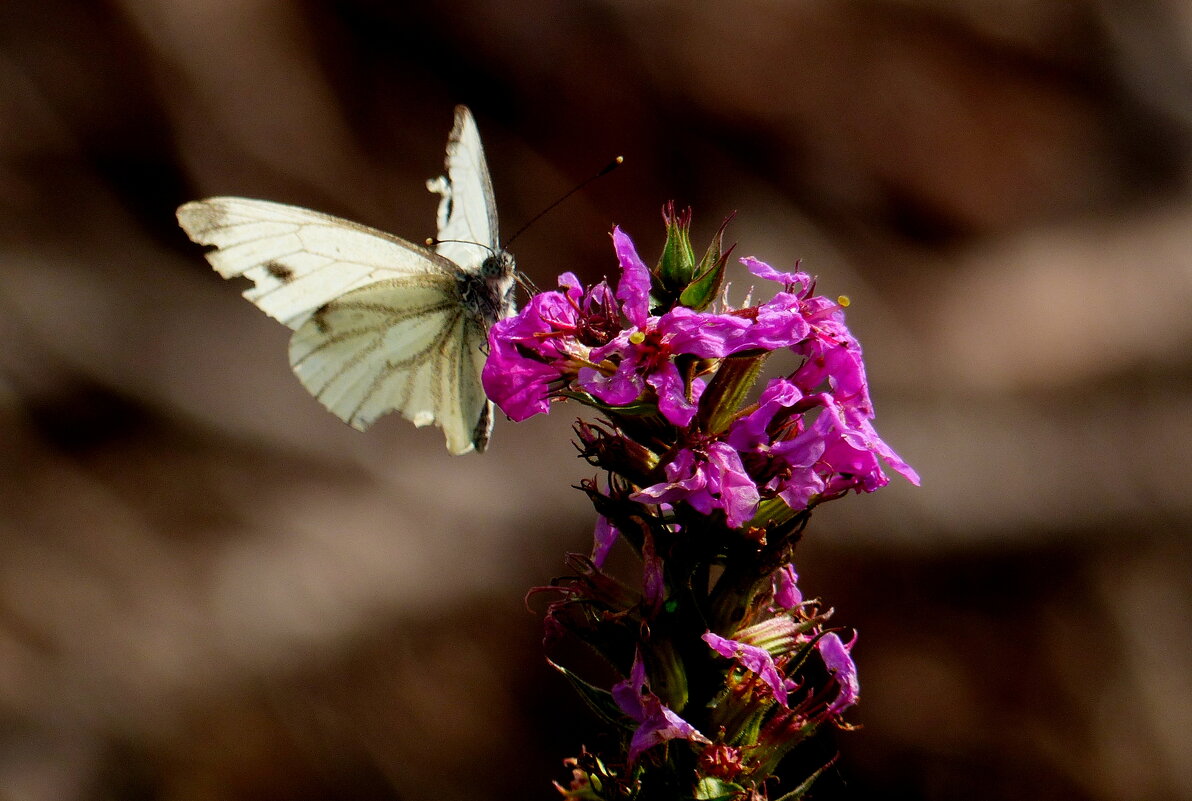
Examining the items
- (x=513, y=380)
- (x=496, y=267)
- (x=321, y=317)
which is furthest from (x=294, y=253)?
(x=513, y=380)

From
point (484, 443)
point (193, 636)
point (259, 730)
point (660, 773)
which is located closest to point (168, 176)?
point (193, 636)

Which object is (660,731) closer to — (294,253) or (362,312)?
(362,312)

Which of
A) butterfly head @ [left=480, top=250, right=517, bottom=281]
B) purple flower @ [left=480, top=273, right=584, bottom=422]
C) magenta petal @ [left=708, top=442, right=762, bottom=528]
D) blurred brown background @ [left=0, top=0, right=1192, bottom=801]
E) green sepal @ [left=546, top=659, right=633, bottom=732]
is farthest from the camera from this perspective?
blurred brown background @ [left=0, top=0, right=1192, bottom=801]

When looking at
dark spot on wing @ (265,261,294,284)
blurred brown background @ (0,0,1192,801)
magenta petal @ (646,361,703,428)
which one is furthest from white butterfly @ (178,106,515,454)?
blurred brown background @ (0,0,1192,801)

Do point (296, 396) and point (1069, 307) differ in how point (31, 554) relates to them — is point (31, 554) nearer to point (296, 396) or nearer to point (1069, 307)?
point (296, 396)

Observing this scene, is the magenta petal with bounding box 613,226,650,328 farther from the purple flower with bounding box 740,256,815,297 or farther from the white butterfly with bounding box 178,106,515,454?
the white butterfly with bounding box 178,106,515,454

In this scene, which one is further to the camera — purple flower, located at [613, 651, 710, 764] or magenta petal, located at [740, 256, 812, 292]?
magenta petal, located at [740, 256, 812, 292]

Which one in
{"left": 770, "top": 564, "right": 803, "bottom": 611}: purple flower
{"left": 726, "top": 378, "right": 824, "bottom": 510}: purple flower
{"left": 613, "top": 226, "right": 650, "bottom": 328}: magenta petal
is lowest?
{"left": 770, "top": 564, "right": 803, "bottom": 611}: purple flower
